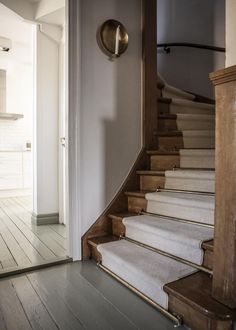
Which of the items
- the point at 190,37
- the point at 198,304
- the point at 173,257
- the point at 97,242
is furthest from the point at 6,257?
the point at 190,37

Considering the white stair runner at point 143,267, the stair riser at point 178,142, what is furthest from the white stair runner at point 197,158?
the white stair runner at point 143,267

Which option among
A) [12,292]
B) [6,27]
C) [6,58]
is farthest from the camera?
[6,58]

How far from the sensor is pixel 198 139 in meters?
2.47

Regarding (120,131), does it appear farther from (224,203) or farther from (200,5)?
(200,5)

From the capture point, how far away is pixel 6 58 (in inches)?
183

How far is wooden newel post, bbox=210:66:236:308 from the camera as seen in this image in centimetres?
108

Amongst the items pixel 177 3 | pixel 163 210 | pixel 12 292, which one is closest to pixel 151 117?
pixel 163 210

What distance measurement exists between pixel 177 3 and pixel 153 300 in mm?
3624

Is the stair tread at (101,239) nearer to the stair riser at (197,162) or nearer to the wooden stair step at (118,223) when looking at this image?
the wooden stair step at (118,223)

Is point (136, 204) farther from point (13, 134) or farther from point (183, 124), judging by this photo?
point (13, 134)

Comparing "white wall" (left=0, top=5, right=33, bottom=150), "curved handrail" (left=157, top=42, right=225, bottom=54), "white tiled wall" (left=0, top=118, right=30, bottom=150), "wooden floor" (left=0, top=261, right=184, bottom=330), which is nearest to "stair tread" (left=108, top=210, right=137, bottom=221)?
"wooden floor" (left=0, top=261, right=184, bottom=330)

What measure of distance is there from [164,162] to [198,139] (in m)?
0.44

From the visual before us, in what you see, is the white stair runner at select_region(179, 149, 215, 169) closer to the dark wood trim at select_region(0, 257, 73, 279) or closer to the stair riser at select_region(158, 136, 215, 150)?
the stair riser at select_region(158, 136, 215, 150)

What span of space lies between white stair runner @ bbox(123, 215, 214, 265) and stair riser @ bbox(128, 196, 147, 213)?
0.62 ft
